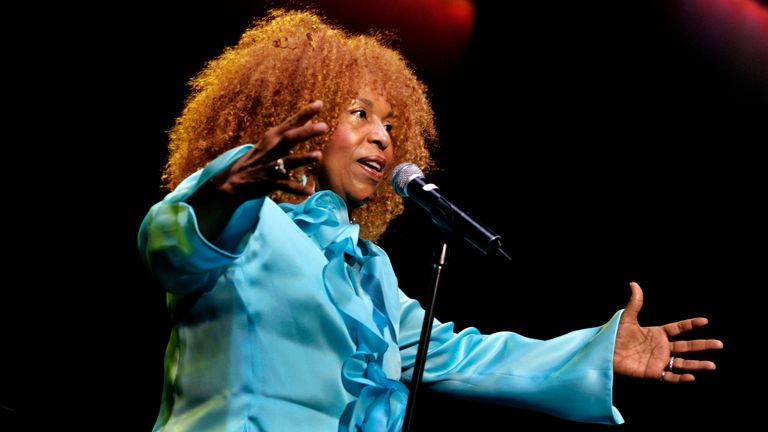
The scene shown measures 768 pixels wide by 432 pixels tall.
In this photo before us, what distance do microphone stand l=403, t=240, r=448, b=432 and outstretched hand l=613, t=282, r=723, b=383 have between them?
0.75 meters

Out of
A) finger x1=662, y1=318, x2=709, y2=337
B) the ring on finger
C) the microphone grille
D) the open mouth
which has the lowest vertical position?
the ring on finger

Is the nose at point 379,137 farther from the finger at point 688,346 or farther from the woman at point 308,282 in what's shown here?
the finger at point 688,346

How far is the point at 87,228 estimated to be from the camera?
9.06 ft

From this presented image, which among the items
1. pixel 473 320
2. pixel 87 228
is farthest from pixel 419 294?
pixel 87 228

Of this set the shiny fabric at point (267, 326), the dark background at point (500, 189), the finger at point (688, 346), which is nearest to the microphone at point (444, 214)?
the shiny fabric at point (267, 326)

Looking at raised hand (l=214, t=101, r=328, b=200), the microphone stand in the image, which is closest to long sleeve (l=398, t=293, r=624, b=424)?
the microphone stand

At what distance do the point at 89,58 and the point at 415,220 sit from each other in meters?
1.60

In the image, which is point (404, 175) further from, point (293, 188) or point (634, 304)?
point (634, 304)

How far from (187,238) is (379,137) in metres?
0.94

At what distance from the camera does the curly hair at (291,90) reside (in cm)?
221

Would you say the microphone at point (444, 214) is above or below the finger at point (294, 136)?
above

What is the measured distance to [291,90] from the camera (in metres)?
2.28

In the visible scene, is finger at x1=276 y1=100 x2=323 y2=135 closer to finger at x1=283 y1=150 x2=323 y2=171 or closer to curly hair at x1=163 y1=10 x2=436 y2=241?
finger at x1=283 y1=150 x2=323 y2=171

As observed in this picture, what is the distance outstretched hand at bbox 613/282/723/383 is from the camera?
189 centimetres
